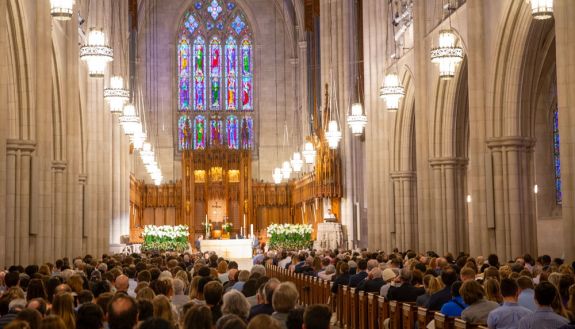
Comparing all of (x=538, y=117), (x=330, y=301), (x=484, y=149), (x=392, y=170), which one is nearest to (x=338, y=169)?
(x=392, y=170)

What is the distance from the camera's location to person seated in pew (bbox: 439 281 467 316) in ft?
37.5

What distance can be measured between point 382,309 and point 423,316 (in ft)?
9.46

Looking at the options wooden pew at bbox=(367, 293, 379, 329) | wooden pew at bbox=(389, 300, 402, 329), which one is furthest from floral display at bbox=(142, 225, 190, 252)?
wooden pew at bbox=(389, 300, 402, 329)

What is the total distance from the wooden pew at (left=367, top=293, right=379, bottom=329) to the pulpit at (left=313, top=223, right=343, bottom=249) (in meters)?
27.3

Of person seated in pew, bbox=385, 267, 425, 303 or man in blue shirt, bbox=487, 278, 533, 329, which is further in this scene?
person seated in pew, bbox=385, 267, 425, 303

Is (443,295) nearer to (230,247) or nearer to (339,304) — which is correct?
(339,304)

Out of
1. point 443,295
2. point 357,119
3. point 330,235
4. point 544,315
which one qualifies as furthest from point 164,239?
point 544,315

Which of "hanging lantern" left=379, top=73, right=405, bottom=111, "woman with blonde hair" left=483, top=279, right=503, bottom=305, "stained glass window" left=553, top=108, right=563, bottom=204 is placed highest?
"hanging lantern" left=379, top=73, right=405, bottom=111

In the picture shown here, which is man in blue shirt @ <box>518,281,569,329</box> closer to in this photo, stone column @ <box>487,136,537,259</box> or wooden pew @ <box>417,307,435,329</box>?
wooden pew @ <box>417,307,435,329</box>

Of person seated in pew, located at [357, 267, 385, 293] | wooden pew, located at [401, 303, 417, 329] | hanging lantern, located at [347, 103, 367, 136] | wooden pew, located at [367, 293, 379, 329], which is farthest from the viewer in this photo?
hanging lantern, located at [347, 103, 367, 136]

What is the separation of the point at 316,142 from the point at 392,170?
396 inches

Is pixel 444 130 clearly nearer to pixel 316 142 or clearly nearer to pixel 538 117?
pixel 538 117

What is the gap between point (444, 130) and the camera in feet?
98.9

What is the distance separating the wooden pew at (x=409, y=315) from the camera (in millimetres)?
12453
